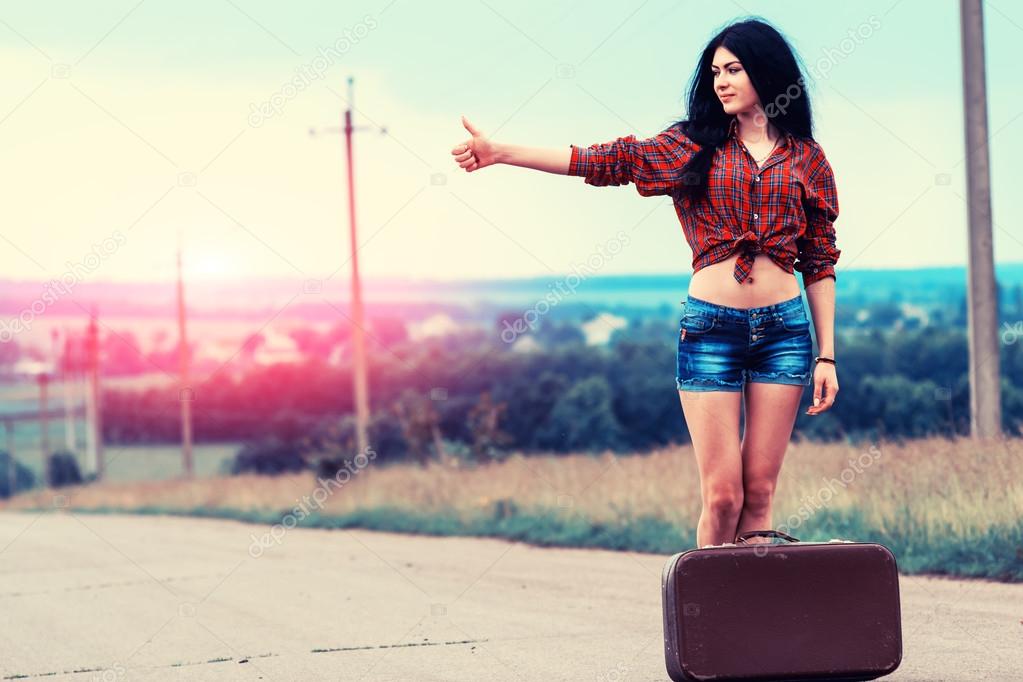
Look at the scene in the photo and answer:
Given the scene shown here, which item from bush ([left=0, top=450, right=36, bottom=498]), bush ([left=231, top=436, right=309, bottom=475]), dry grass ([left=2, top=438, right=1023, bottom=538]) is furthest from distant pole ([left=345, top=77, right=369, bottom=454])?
bush ([left=0, top=450, right=36, bottom=498])

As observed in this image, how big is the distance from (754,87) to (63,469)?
212 feet

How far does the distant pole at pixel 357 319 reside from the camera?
83.1 ft

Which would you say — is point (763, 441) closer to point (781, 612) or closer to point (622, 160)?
point (781, 612)

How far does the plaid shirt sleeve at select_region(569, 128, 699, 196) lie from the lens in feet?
14.1

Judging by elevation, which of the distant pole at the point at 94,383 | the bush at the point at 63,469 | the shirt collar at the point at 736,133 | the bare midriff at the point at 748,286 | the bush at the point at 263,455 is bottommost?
the bush at the point at 63,469

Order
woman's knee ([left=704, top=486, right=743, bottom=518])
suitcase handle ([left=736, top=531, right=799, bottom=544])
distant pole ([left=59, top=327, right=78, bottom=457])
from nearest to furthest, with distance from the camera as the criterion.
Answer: suitcase handle ([left=736, top=531, right=799, bottom=544]) → woman's knee ([left=704, top=486, right=743, bottom=518]) → distant pole ([left=59, top=327, right=78, bottom=457])

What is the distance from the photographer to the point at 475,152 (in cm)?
417

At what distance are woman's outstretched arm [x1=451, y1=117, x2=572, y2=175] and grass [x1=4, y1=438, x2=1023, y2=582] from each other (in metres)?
4.57

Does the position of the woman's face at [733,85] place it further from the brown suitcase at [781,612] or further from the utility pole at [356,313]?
the utility pole at [356,313]

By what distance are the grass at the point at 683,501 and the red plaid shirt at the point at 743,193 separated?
4.03m

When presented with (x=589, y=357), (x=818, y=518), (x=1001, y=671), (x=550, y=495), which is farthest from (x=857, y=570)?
(x=589, y=357)

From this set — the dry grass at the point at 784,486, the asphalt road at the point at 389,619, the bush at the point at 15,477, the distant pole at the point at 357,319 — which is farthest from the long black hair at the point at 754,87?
the bush at the point at 15,477

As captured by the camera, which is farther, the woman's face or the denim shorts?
the woman's face

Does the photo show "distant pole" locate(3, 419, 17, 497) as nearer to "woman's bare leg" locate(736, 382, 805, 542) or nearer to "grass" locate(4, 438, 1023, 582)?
"grass" locate(4, 438, 1023, 582)
